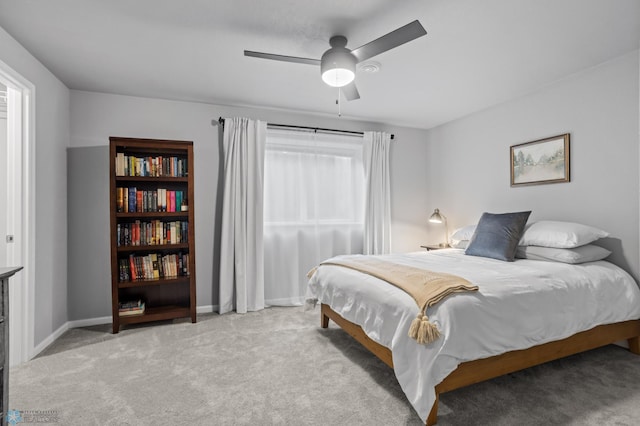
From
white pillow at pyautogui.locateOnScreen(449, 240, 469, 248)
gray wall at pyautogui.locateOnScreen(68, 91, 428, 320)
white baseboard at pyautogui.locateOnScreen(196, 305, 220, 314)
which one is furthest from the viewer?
white baseboard at pyautogui.locateOnScreen(196, 305, 220, 314)

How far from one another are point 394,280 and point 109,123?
339 centimetres

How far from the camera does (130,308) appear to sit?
3.35 metres

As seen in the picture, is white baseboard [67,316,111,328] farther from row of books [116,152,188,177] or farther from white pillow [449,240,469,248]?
white pillow [449,240,469,248]

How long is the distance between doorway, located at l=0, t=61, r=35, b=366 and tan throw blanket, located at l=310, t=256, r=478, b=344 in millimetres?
2657

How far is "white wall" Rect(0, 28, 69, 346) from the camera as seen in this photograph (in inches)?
108

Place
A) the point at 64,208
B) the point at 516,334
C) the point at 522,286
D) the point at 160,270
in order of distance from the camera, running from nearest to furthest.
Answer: the point at 516,334 → the point at 522,286 → the point at 64,208 → the point at 160,270

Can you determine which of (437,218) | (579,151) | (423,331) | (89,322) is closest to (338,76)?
(423,331)

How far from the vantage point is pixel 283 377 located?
7.50 feet

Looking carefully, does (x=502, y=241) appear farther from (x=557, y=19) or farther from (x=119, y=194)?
(x=119, y=194)

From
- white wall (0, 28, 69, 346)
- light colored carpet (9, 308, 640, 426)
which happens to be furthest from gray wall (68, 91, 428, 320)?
light colored carpet (9, 308, 640, 426)

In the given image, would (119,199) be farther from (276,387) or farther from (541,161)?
(541,161)

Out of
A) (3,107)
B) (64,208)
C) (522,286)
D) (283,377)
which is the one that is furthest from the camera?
(64,208)

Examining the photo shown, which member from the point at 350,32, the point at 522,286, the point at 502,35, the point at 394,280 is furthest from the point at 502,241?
the point at 350,32

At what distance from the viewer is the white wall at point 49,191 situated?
2736 millimetres
